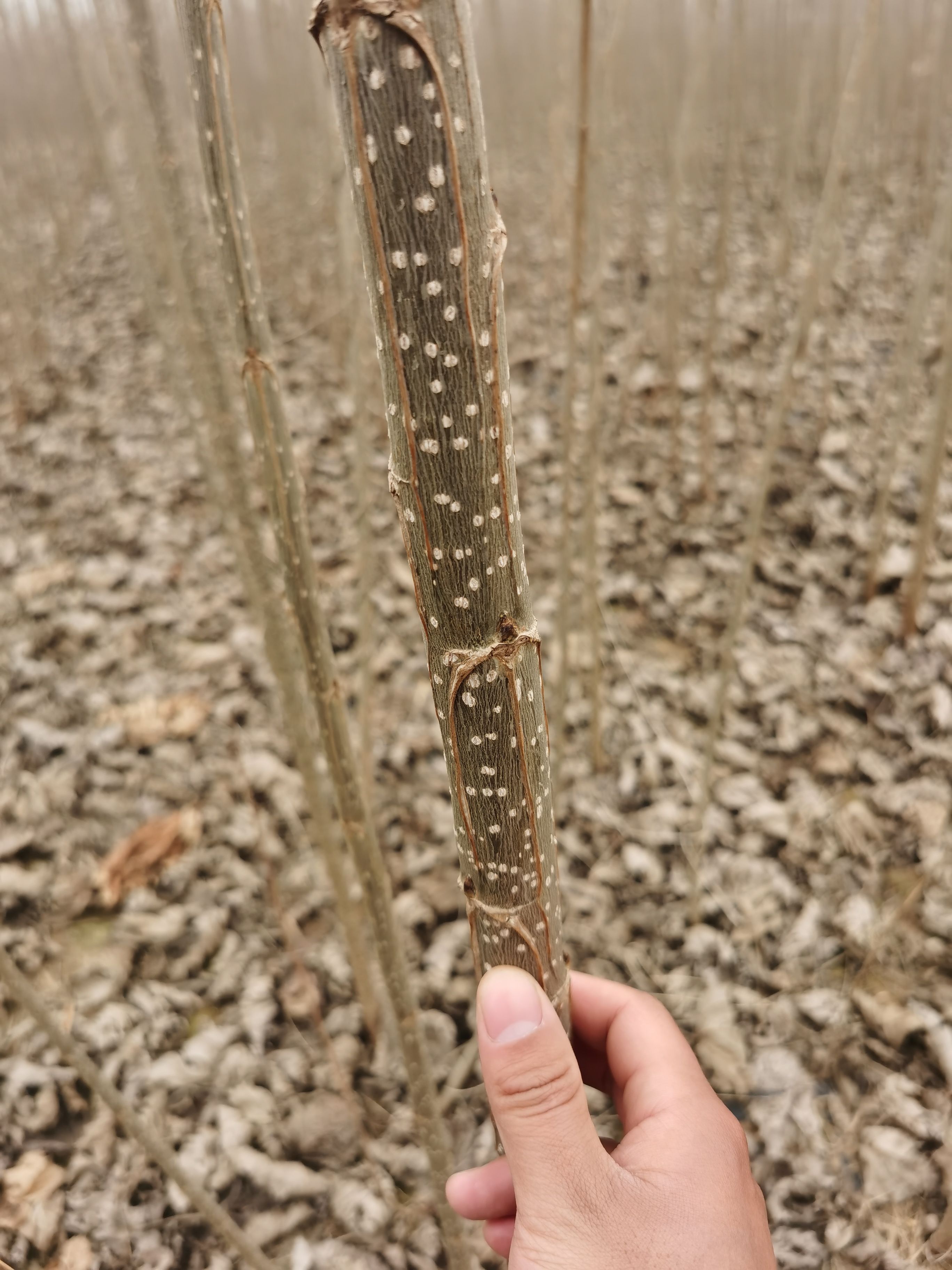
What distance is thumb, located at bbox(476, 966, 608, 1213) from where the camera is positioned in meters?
0.69

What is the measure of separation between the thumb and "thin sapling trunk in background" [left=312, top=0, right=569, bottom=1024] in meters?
0.08

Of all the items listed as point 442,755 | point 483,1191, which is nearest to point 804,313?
point 442,755

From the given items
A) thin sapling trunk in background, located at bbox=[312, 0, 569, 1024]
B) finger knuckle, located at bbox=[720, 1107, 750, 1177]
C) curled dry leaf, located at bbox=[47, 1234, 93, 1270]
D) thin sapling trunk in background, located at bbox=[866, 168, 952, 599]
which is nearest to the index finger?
finger knuckle, located at bbox=[720, 1107, 750, 1177]

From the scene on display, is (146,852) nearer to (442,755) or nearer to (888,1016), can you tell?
(442,755)

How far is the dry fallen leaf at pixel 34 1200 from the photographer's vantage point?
1.14 meters

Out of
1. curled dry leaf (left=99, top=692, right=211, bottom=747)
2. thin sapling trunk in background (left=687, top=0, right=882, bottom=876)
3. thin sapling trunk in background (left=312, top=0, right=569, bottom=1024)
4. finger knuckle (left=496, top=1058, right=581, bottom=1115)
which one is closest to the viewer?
thin sapling trunk in background (left=312, top=0, right=569, bottom=1024)

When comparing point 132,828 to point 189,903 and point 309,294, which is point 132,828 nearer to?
point 189,903

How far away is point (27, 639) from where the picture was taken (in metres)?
2.19

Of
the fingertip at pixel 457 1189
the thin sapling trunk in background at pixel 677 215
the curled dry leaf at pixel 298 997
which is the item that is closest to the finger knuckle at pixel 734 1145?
the fingertip at pixel 457 1189

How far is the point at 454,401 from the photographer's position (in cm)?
48

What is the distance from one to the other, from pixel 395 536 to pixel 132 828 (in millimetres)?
1355

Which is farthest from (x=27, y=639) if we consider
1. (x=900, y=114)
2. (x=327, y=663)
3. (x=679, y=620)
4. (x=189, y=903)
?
(x=900, y=114)

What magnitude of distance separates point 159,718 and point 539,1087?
1604 millimetres

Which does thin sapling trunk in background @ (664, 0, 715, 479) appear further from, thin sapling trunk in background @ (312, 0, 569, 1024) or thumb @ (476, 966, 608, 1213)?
thumb @ (476, 966, 608, 1213)
